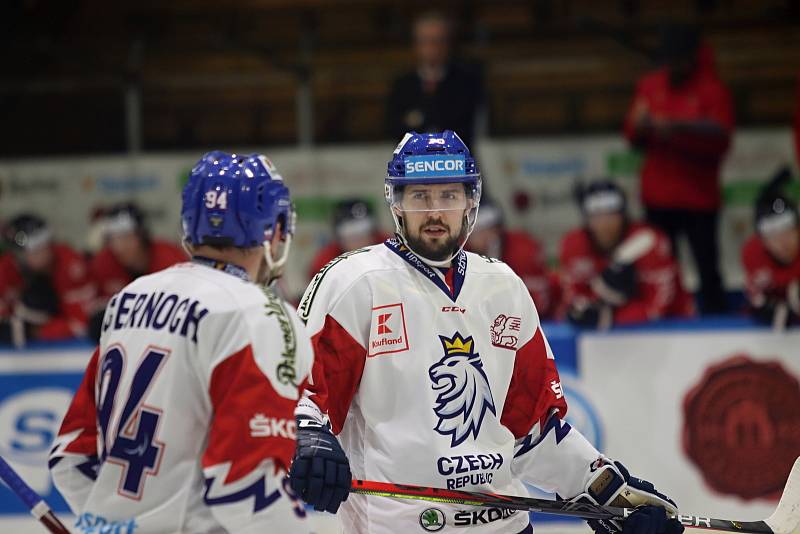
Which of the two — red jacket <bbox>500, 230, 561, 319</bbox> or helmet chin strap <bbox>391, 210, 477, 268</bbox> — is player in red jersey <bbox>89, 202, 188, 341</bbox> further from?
helmet chin strap <bbox>391, 210, 477, 268</bbox>

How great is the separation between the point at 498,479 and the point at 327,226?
3.98m

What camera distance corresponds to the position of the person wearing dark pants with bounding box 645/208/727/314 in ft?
19.8

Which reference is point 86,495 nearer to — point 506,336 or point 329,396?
point 329,396

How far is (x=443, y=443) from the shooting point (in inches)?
115

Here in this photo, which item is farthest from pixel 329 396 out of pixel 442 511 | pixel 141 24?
pixel 141 24

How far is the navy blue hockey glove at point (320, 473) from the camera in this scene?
2.66 m

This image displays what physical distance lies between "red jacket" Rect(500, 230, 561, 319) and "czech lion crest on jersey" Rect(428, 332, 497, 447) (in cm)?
307

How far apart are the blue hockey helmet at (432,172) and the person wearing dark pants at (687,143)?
2.99m

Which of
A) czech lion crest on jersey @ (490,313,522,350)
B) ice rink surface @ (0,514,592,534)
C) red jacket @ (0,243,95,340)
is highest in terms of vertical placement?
czech lion crest on jersey @ (490,313,522,350)

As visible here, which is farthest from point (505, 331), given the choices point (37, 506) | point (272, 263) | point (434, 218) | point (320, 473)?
point (37, 506)

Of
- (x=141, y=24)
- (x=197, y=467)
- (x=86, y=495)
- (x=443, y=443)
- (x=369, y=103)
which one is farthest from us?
(x=141, y=24)

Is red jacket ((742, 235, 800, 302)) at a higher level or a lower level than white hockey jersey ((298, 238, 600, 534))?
lower

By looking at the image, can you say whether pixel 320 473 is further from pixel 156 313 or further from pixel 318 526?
pixel 318 526

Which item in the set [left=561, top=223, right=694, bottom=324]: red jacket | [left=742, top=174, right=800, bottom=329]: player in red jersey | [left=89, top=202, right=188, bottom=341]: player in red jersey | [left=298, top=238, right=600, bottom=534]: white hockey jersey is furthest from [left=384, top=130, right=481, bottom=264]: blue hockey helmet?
[left=89, top=202, right=188, bottom=341]: player in red jersey
